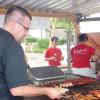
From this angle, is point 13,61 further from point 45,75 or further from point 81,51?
point 81,51

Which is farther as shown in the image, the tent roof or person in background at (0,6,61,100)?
the tent roof

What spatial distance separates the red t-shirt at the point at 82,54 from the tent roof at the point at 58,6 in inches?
36.4

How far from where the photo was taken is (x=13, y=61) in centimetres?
207

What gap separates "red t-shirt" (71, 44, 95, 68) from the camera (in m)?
5.91

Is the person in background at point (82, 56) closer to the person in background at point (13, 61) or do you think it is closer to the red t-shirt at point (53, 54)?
the red t-shirt at point (53, 54)

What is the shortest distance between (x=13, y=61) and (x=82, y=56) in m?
4.03

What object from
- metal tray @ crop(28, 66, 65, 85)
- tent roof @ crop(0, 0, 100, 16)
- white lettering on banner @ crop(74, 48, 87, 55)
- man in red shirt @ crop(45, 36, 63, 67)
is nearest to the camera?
metal tray @ crop(28, 66, 65, 85)

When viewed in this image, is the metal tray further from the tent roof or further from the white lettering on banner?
the white lettering on banner

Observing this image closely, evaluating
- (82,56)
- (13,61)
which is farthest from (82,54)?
(13,61)

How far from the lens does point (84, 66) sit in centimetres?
604

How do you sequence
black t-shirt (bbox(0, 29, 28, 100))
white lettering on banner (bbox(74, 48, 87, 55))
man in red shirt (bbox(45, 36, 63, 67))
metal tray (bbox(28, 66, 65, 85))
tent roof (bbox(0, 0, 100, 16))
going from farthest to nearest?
man in red shirt (bbox(45, 36, 63, 67))
white lettering on banner (bbox(74, 48, 87, 55))
tent roof (bbox(0, 0, 100, 16))
metal tray (bbox(28, 66, 65, 85))
black t-shirt (bbox(0, 29, 28, 100))

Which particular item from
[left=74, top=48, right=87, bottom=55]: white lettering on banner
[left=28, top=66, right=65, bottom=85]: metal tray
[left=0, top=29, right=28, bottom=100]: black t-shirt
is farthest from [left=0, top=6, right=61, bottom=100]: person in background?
[left=74, top=48, right=87, bottom=55]: white lettering on banner

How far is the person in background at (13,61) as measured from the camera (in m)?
2.08

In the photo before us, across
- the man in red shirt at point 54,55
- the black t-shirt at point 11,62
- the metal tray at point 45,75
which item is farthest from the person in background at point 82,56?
the black t-shirt at point 11,62
